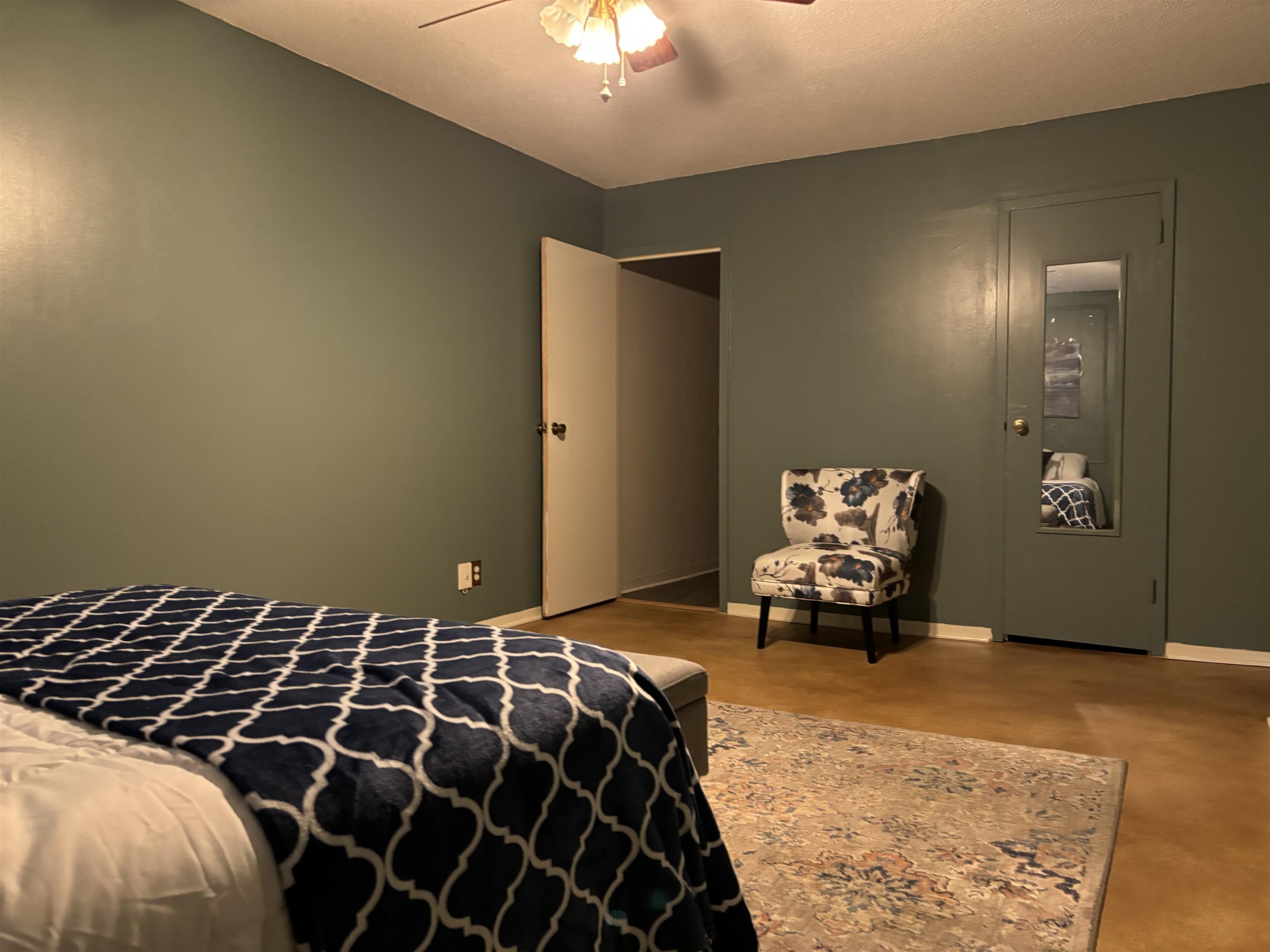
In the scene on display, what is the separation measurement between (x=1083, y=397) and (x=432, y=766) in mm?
3933

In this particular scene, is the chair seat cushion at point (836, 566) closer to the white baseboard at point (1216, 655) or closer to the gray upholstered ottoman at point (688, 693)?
Answer: the white baseboard at point (1216, 655)

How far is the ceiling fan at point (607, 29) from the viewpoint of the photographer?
262 centimetres

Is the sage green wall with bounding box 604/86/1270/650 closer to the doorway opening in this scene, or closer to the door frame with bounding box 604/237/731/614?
the door frame with bounding box 604/237/731/614

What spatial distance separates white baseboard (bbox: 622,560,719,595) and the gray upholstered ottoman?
12.5 ft

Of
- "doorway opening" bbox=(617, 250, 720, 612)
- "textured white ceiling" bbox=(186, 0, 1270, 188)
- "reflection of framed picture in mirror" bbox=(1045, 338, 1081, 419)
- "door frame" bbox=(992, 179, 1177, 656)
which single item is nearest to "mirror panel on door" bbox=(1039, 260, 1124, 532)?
"reflection of framed picture in mirror" bbox=(1045, 338, 1081, 419)

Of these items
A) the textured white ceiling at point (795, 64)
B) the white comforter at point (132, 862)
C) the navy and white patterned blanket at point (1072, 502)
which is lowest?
the white comforter at point (132, 862)

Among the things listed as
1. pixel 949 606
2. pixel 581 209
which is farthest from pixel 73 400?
pixel 949 606

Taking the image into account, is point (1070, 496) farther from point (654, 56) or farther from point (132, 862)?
point (132, 862)

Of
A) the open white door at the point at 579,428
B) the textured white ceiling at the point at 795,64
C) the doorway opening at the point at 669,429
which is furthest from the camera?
the doorway opening at the point at 669,429

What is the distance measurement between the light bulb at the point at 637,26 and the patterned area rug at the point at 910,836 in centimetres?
219

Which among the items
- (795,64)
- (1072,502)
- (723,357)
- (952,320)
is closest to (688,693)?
(795,64)

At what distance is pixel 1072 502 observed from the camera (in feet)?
13.9

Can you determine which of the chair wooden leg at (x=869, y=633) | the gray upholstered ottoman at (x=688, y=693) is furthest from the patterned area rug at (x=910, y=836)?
the chair wooden leg at (x=869, y=633)

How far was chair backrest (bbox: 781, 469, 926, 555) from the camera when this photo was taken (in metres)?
4.24
